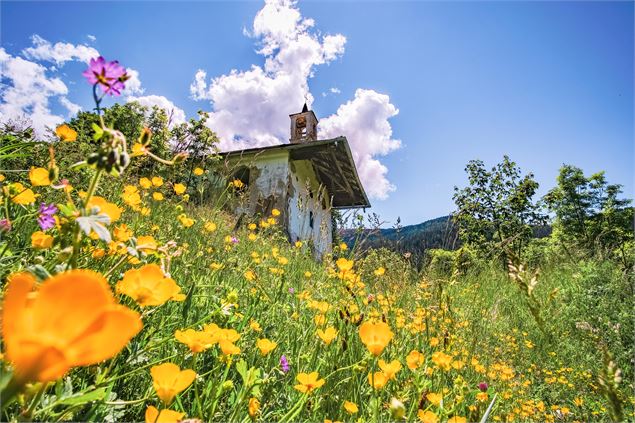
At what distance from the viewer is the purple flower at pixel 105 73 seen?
1.73ft

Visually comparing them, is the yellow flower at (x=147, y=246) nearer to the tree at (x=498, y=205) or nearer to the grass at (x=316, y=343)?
the grass at (x=316, y=343)

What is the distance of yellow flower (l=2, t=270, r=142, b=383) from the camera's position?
200 millimetres

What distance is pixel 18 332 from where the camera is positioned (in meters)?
0.20

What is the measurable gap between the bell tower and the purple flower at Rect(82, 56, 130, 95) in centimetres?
1500

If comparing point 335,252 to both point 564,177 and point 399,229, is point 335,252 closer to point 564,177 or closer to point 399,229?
point 399,229

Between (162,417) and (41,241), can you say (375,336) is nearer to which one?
(162,417)

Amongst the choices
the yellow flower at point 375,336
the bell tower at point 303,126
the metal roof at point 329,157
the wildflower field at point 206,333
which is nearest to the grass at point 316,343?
the wildflower field at point 206,333

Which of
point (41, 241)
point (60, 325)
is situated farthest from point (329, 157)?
point (60, 325)

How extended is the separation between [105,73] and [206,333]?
0.56 m

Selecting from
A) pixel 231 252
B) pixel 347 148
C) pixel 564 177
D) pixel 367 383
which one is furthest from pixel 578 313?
pixel 564 177

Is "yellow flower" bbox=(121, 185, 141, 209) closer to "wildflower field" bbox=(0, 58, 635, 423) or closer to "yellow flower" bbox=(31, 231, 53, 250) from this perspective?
"wildflower field" bbox=(0, 58, 635, 423)

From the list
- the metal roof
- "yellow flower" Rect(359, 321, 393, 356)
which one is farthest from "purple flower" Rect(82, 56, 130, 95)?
the metal roof

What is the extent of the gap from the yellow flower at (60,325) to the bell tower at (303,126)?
606 inches

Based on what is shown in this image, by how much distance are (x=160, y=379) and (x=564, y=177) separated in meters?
28.1
